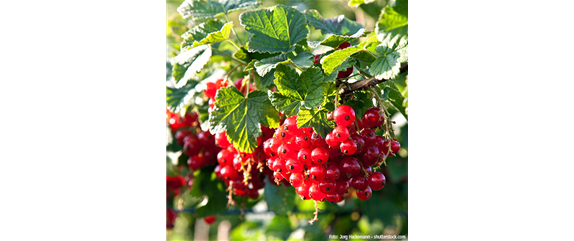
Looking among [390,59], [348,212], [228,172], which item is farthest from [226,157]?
[348,212]

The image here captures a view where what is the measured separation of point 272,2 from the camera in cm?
156

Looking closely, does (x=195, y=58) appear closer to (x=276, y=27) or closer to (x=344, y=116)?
(x=276, y=27)

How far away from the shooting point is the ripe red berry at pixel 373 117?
572 mm

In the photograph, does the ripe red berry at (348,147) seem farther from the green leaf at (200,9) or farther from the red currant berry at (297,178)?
the green leaf at (200,9)

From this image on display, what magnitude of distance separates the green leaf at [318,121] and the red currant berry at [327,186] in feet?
0.22

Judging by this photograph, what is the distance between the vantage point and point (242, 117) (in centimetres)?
66

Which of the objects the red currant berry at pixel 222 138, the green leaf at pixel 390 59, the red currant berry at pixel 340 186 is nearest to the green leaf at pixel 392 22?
the green leaf at pixel 390 59

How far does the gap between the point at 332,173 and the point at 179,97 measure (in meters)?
0.48

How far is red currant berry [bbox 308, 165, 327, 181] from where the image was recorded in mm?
533
